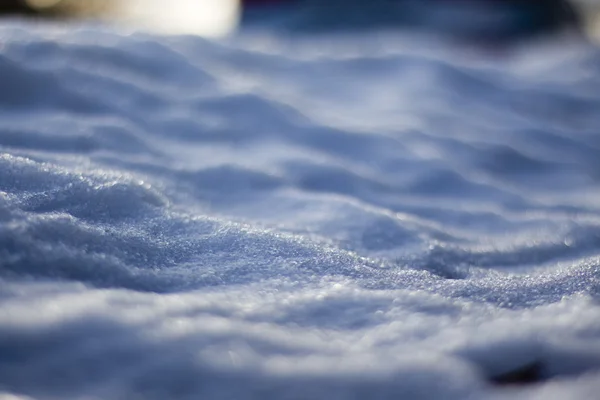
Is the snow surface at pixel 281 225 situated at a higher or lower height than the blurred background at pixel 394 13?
Answer: lower

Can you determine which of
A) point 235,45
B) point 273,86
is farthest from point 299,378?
point 235,45

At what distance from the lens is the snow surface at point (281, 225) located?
461 mm

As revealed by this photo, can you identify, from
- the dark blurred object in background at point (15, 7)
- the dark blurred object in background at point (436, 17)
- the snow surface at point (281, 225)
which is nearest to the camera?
the snow surface at point (281, 225)

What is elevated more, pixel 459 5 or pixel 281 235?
pixel 459 5

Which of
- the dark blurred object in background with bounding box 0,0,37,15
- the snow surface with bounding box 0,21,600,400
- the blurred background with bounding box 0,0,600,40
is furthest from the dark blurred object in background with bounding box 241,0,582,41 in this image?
the dark blurred object in background with bounding box 0,0,37,15

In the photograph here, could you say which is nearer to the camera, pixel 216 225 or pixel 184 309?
pixel 184 309

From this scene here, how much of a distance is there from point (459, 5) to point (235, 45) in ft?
7.88

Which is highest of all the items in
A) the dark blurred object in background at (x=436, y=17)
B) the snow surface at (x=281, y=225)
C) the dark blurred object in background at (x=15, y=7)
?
the dark blurred object in background at (x=15, y=7)

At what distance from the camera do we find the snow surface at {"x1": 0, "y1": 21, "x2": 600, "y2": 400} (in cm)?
46

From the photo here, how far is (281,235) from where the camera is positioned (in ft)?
2.38

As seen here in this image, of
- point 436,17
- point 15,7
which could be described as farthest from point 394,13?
point 15,7

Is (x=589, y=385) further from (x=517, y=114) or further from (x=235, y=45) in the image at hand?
(x=235, y=45)

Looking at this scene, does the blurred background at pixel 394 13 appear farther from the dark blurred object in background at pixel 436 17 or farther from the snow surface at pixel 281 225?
the snow surface at pixel 281 225

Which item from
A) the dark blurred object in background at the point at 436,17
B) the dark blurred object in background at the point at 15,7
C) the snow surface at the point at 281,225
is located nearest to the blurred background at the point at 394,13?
the dark blurred object in background at the point at 436,17
